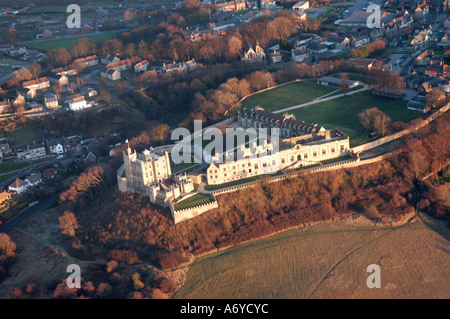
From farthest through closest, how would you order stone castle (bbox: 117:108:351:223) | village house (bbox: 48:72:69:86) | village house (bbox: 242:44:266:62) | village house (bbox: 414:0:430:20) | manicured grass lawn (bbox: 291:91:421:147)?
1. village house (bbox: 414:0:430:20)
2. village house (bbox: 242:44:266:62)
3. village house (bbox: 48:72:69:86)
4. manicured grass lawn (bbox: 291:91:421:147)
5. stone castle (bbox: 117:108:351:223)

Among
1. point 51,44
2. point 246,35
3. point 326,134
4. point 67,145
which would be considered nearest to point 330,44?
point 246,35

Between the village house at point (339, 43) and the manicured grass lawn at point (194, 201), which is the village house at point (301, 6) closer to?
the village house at point (339, 43)

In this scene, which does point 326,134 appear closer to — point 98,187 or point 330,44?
point 98,187

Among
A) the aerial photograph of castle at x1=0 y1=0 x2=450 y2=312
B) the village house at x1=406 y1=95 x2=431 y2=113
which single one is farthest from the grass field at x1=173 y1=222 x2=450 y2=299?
the village house at x1=406 y1=95 x2=431 y2=113

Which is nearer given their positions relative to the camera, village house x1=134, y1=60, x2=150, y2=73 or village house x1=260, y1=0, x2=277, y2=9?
village house x1=134, y1=60, x2=150, y2=73

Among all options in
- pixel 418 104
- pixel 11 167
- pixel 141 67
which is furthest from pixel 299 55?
pixel 11 167

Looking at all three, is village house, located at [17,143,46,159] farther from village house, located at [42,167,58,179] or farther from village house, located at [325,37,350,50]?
village house, located at [325,37,350,50]
